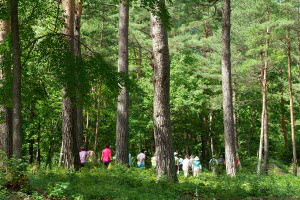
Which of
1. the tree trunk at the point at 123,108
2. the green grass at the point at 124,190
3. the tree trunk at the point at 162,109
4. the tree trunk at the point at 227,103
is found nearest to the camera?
the green grass at the point at 124,190

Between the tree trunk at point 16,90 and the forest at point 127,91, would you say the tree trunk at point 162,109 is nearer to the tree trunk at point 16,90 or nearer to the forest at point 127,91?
the forest at point 127,91

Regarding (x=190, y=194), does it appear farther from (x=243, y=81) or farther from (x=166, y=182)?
(x=243, y=81)

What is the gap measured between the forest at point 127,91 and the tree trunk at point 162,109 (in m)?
0.03

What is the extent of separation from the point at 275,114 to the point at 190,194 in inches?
1202

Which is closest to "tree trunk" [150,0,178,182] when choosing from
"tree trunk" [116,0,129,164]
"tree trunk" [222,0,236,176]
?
"tree trunk" [116,0,129,164]

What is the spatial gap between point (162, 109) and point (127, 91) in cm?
533

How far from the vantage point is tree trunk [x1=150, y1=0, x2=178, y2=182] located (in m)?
10.0

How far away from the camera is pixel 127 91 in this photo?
15.2 metres

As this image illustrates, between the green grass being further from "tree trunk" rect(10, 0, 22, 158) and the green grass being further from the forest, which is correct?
"tree trunk" rect(10, 0, 22, 158)

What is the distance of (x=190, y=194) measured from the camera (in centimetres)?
907

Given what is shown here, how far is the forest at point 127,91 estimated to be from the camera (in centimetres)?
832

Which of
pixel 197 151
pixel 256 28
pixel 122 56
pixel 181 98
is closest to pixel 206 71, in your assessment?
pixel 181 98

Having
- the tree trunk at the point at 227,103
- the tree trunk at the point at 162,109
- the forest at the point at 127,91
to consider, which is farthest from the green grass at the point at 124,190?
the tree trunk at the point at 227,103

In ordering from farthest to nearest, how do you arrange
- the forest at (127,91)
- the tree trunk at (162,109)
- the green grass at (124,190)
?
1. the tree trunk at (162,109)
2. the forest at (127,91)
3. the green grass at (124,190)
